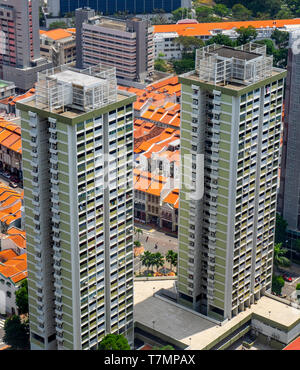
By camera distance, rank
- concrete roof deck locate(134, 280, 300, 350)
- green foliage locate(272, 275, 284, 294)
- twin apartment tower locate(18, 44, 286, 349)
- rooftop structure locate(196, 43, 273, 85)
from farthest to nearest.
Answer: green foliage locate(272, 275, 284, 294)
concrete roof deck locate(134, 280, 300, 350)
rooftop structure locate(196, 43, 273, 85)
twin apartment tower locate(18, 44, 286, 349)

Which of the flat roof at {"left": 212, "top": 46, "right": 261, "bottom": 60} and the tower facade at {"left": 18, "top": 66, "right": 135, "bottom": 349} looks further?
the flat roof at {"left": 212, "top": 46, "right": 261, "bottom": 60}

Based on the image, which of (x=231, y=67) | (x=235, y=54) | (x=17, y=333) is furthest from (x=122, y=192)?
(x=17, y=333)

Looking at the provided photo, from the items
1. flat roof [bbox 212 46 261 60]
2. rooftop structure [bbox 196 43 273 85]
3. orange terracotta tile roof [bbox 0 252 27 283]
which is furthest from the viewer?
orange terracotta tile roof [bbox 0 252 27 283]

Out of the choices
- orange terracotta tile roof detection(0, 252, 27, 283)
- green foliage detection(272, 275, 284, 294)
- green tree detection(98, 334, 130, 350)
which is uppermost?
green tree detection(98, 334, 130, 350)

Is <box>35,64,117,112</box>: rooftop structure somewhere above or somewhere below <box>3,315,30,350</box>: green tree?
above

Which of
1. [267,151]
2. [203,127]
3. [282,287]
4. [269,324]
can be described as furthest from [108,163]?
[282,287]

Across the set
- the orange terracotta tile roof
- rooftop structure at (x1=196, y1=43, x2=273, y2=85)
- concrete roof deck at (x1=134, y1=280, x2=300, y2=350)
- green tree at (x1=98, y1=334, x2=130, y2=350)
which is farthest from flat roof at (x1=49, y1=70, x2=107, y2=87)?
the orange terracotta tile roof

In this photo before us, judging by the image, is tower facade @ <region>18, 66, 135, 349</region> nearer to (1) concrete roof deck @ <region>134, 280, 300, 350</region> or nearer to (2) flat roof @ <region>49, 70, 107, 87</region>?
(2) flat roof @ <region>49, 70, 107, 87</region>

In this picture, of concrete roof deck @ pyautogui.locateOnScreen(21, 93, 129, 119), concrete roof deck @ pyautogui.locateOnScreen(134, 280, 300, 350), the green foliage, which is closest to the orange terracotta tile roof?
concrete roof deck @ pyautogui.locateOnScreen(134, 280, 300, 350)
